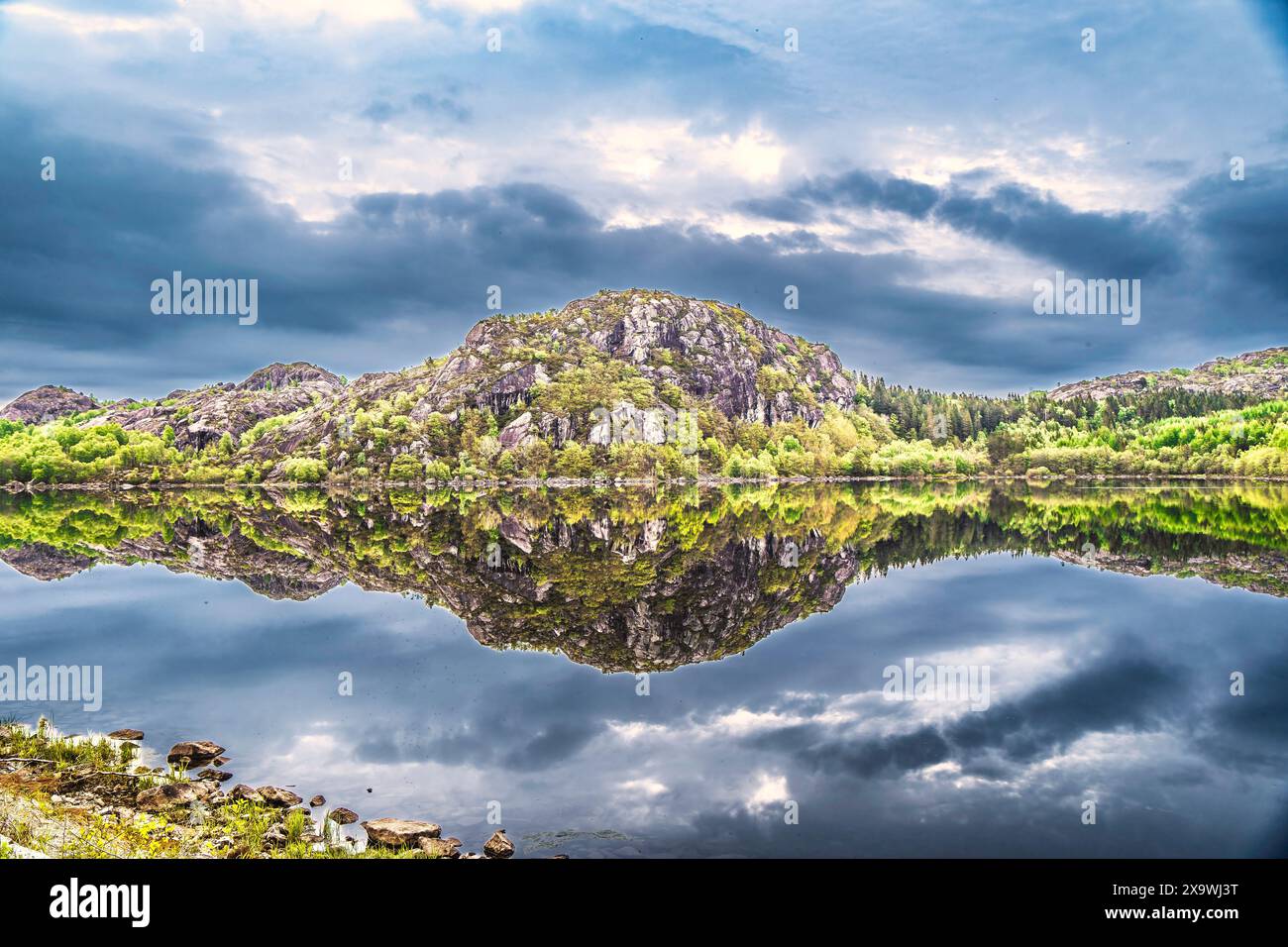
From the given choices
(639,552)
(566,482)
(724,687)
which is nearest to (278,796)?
(724,687)

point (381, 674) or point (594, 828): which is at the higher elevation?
point (381, 674)

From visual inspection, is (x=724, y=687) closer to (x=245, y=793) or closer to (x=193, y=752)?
(x=245, y=793)

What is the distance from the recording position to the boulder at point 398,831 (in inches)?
436

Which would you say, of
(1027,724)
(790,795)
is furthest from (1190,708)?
(790,795)

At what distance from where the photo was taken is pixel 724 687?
1828 centimetres

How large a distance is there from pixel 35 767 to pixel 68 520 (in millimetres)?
81051

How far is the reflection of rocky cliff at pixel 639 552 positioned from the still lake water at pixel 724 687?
0.35m

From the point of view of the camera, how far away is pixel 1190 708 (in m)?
16.1

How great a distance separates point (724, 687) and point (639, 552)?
25.0 meters

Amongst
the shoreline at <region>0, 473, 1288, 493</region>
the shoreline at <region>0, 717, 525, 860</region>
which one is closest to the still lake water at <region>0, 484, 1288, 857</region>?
the shoreline at <region>0, 717, 525, 860</region>

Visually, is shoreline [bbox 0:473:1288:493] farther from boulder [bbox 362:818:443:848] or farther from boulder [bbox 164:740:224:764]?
boulder [bbox 362:818:443:848]

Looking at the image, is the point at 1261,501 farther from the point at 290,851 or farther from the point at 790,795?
the point at 290,851

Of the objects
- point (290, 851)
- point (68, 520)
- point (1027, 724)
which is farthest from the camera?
point (68, 520)
